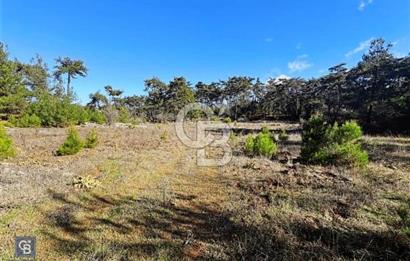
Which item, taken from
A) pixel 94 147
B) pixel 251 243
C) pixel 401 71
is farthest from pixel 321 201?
pixel 401 71

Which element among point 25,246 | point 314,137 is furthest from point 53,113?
point 25,246

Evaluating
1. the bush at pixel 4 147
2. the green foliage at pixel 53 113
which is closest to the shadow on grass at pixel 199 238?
the bush at pixel 4 147

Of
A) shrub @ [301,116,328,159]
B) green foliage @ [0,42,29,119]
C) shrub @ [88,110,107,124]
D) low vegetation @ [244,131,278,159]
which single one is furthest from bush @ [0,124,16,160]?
shrub @ [88,110,107,124]

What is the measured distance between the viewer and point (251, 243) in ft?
12.8

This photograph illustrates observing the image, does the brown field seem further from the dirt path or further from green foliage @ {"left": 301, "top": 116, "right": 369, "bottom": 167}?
green foliage @ {"left": 301, "top": 116, "right": 369, "bottom": 167}

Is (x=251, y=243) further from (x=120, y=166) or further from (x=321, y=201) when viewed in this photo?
(x=120, y=166)

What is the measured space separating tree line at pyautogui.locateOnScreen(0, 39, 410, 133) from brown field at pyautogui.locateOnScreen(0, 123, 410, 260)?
7509 mm

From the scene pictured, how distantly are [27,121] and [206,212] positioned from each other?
24.0 meters

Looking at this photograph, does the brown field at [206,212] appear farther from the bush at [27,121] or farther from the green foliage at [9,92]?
the green foliage at [9,92]

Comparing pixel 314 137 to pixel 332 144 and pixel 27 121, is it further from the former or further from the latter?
pixel 27 121

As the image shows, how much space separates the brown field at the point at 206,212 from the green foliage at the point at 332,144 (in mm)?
563

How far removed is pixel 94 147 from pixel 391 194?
11.4 metres

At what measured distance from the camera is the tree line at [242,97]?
2547 cm

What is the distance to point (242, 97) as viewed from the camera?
61219mm
